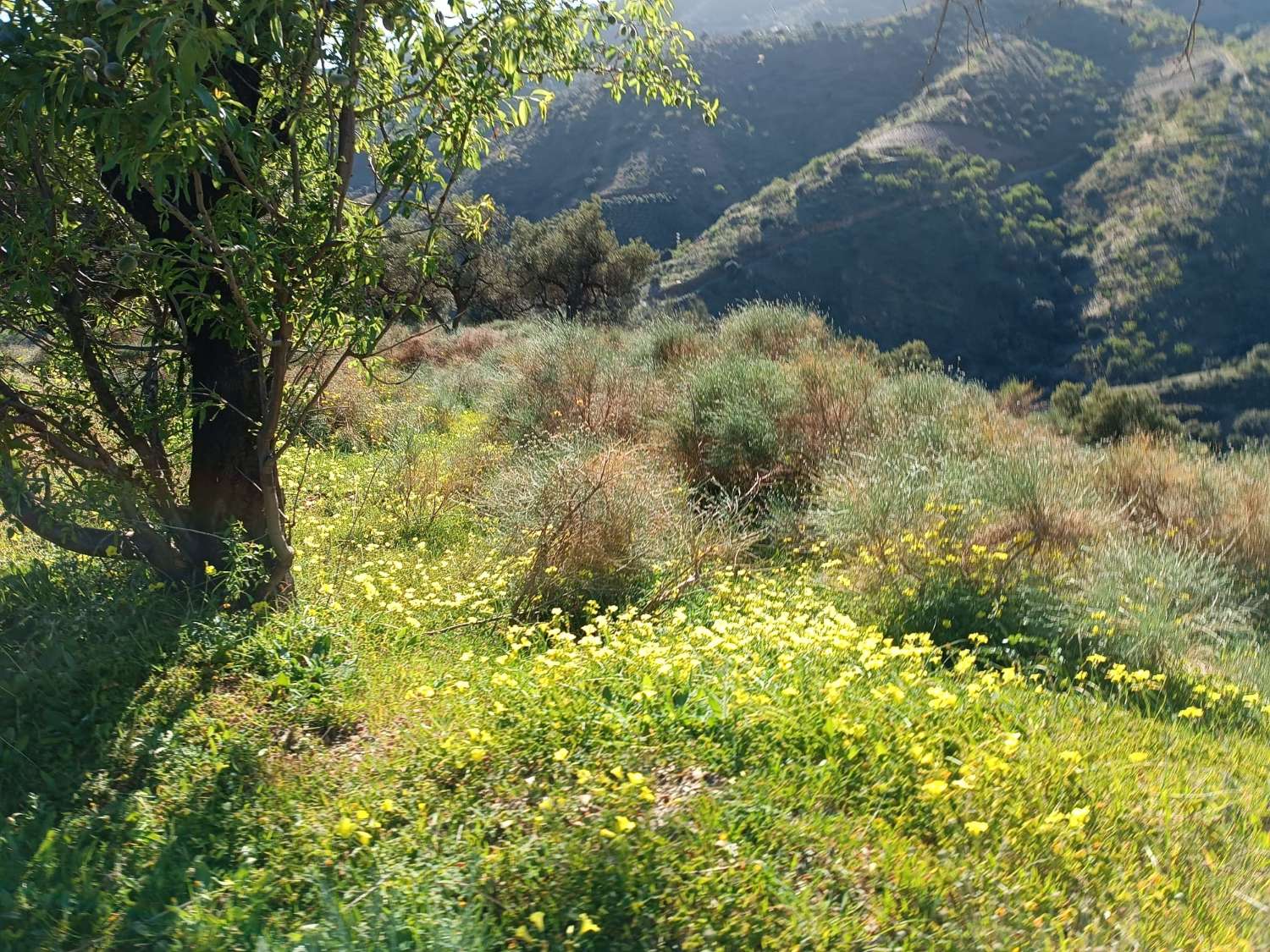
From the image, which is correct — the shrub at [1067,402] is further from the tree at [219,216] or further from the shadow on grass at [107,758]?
the shadow on grass at [107,758]

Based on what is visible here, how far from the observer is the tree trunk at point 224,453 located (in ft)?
12.7

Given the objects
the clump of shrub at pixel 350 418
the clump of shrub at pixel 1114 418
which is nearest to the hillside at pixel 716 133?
the clump of shrub at pixel 350 418

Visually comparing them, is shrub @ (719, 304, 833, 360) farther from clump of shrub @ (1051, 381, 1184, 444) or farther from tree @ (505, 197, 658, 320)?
tree @ (505, 197, 658, 320)

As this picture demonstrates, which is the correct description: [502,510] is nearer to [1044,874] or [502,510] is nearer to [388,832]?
[388,832]

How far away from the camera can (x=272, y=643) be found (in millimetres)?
3535

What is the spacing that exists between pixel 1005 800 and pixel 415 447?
21.7ft

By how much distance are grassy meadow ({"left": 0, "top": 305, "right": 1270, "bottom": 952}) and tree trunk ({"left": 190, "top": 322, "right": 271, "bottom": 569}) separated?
28cm

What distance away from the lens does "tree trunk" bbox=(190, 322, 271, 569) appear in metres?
3.86

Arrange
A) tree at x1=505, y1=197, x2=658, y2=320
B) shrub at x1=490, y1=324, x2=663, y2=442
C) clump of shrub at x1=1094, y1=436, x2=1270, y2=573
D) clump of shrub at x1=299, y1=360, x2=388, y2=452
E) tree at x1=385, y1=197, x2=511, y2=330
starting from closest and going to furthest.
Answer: tree at x1=385, y1=197, x2=511, y2=330 → clump of shrub at x1=1094, y1=436, x2=1270, y2=573 → shrub at x1=490, y1=324, x2=663, y2=442 → clump of shrub at x1=299, y1=360, x2=388, y2=452 → tree at x1=505, y1=197, x2=658, y2=320

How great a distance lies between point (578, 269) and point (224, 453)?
1977 centimetres

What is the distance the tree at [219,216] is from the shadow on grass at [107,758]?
340 millimetres

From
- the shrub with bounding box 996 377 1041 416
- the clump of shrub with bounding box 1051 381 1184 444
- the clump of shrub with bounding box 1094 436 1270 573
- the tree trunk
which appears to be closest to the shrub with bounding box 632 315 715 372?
the shrub with bounding box 996 377 1041 416

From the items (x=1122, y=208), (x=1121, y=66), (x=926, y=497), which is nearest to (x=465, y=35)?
(x=926, y=497)

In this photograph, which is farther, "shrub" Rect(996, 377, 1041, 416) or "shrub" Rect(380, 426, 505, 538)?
"shrub" Rect(996, 377, 1041, 416)
